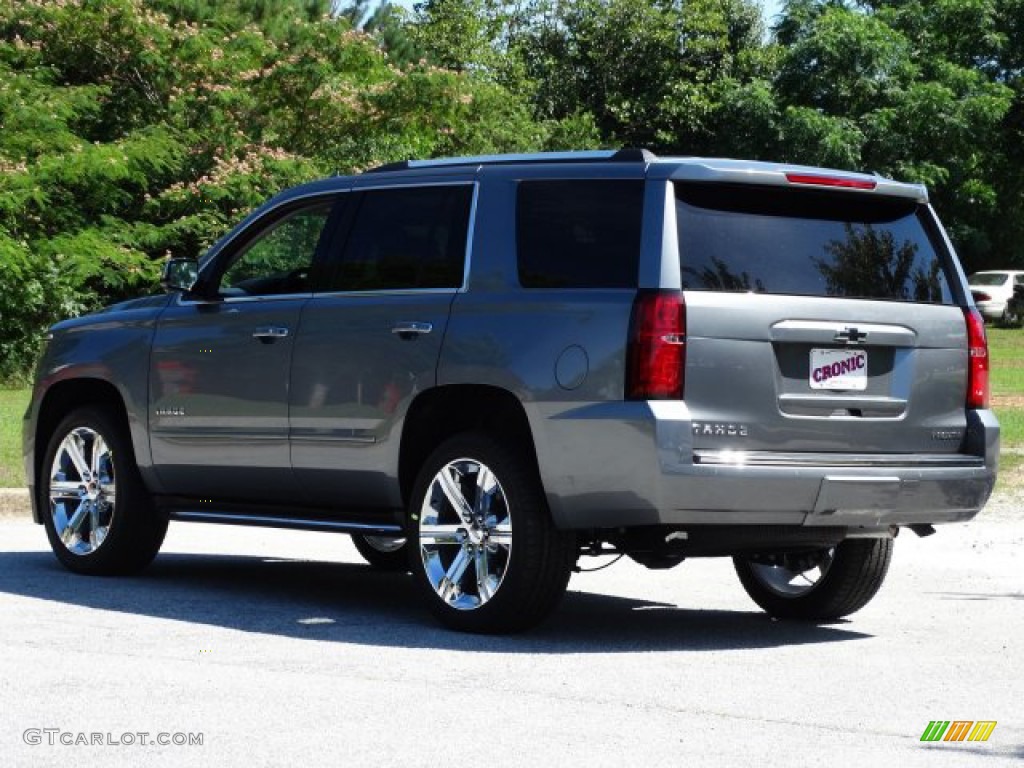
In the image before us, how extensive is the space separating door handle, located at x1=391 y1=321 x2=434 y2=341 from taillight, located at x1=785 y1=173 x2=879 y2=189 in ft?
5.41

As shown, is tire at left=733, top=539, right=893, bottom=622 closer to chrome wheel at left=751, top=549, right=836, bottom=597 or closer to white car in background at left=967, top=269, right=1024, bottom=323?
chrome wheel at left=751, top=549, right=836, bottom=597

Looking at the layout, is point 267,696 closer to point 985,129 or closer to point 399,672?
point 399,672

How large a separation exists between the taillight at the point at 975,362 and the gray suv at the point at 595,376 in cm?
2

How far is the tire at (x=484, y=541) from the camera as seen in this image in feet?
27.7

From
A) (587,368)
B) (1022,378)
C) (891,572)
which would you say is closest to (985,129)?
(1022,378)

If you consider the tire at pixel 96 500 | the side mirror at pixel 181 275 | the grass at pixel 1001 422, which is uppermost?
the side mirror at pixel 181 275

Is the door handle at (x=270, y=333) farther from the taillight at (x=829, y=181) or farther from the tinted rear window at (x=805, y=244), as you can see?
the taillight at (x=829, y=181)

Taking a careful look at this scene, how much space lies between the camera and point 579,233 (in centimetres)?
862

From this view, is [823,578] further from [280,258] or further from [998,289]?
[998,289]

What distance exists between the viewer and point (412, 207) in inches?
369

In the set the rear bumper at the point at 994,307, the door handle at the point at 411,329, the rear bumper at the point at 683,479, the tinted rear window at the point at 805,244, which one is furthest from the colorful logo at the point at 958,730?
the rear bumper at the point at 994,307

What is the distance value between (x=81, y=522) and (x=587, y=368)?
3.55 m

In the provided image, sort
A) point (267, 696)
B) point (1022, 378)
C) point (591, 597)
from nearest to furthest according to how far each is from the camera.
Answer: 1. point (267, 696)
2. point (591, 597)
3. point (1022, 378)

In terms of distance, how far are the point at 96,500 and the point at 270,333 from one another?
5.23 feet
